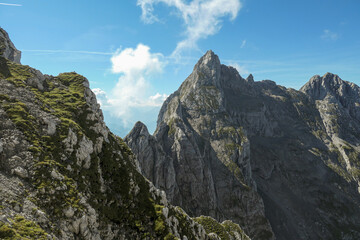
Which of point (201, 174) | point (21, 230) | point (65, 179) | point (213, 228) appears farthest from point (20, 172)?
point (201, 174)

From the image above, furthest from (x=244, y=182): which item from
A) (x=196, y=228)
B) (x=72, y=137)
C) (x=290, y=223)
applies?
(x=72, y=137)

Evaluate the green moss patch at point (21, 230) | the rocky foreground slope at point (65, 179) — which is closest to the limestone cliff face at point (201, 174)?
the rocky foreground slope at point (65, 179)

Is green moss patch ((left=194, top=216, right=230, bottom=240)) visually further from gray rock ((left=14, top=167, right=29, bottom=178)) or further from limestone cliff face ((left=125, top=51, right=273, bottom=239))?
limestone cliff face ((left=125, top=51, right=273, bottom=239))

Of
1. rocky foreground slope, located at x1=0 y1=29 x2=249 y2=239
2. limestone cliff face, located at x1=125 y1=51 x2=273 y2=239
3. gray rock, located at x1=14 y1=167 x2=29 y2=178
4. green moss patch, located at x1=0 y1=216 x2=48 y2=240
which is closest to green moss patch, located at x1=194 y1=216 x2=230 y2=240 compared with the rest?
rocky foreground slope, located at x1=0 y1=29 x2=249 y2=239

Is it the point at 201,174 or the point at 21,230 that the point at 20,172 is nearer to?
the point at 21,230

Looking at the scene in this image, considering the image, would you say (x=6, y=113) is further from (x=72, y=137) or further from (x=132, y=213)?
(x=132, y=213)

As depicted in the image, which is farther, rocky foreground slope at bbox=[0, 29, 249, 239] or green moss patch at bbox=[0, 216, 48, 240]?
rocky foreground slope at bbox=[0, 29, 249, 239]

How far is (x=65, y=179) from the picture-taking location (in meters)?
25.6

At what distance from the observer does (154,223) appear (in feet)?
104

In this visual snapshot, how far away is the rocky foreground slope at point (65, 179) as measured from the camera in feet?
68.2

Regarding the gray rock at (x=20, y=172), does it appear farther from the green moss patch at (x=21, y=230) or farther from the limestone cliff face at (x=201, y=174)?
the limestone cliff face at (x=201, y=174)

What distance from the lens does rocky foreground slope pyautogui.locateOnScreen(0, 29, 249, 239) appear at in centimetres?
2080

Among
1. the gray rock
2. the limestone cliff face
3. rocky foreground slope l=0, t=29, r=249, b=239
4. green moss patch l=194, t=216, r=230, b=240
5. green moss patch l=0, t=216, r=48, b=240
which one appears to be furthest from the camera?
the limestone cliff face

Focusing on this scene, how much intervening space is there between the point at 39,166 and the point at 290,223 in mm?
195072
